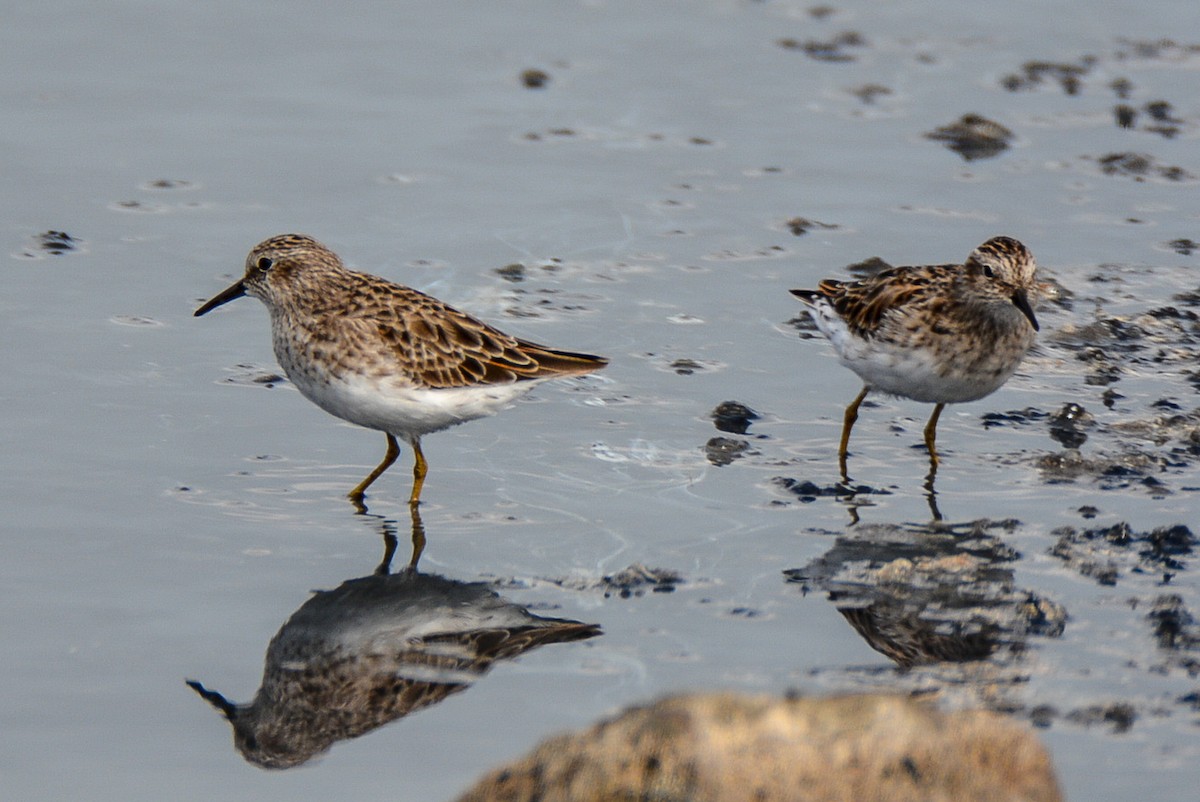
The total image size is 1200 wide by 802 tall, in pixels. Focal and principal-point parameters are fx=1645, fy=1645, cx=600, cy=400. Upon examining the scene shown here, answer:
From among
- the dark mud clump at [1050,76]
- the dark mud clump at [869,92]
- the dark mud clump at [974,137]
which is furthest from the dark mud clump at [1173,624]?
the dark mud clump at [1050,76]

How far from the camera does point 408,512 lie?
30.6ft

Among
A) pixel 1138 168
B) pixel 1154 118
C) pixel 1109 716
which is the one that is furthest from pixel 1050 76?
pixel 1109 716

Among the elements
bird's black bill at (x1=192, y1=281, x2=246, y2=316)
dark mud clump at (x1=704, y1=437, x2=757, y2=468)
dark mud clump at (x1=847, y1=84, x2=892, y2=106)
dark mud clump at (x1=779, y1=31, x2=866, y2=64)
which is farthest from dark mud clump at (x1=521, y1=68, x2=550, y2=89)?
dark mud clump at (x1=704, y1=437, x2=757, y2=468)

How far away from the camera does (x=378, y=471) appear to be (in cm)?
955


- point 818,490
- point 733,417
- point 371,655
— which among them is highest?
point 733,417

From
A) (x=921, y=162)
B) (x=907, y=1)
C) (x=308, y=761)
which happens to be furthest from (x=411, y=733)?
(x=907, y=1)

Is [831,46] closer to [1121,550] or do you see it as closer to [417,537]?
[1121,550]

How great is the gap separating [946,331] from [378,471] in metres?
3.45

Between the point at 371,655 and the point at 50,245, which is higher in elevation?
the point at 50,245

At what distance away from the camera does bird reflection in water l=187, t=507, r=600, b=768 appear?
7059 millimetres

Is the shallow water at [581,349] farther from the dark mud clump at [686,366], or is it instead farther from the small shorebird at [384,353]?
the small shorebird at [384,353]

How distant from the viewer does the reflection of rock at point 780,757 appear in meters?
5.54

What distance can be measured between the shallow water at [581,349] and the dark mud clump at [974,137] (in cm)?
19

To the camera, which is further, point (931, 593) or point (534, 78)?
point (534, 78)
